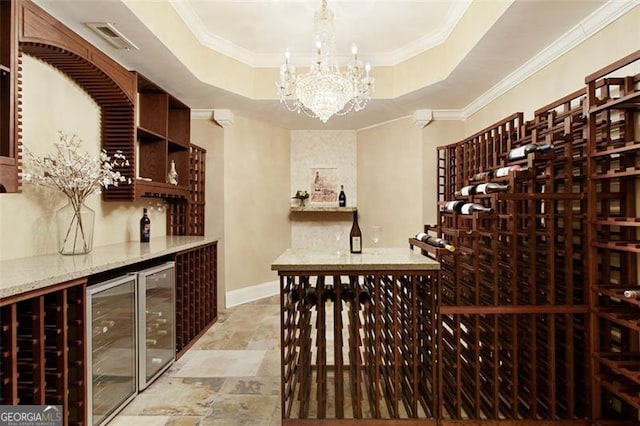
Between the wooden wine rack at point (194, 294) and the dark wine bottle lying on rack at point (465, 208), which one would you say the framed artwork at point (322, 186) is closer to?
the wooden wine rack at point (194, 294)

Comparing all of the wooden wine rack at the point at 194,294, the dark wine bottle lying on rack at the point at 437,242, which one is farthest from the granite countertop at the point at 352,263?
the wooden wine rack at the point at 194,294

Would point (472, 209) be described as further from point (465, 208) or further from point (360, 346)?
point (360, 346)

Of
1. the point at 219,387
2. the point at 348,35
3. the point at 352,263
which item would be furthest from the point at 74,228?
the point at 348,35

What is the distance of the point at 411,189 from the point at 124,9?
3.76 metres

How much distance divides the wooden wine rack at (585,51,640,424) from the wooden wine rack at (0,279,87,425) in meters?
2.85

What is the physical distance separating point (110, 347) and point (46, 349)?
0.44 metres

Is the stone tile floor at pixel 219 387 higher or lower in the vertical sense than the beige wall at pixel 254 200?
lower

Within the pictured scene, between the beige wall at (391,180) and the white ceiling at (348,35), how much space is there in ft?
1.78

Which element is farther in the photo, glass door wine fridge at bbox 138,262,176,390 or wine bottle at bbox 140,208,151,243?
wine bottle at bbox 140,208,151,243

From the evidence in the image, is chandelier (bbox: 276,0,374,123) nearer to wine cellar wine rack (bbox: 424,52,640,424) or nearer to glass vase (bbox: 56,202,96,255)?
wine cellar wine rack (bbox: 424,52,640,424)

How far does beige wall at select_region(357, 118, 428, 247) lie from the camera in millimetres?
4879

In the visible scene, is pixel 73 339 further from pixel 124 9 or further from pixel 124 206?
pixel 124 9

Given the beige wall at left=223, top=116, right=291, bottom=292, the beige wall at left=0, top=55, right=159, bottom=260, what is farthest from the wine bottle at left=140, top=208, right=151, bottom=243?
the beige wall at left=223, top=116, right=291, bottom=292

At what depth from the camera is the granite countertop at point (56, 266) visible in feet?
5.24
